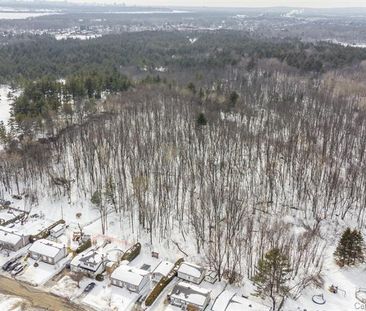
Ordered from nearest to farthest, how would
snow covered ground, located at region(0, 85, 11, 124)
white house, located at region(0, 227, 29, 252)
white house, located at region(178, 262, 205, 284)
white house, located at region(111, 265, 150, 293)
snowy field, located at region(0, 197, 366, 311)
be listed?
1. snowy field, located at region(0, 197, 366, 311)
2. white house, located at region(111, 265, 150, 293)
3. white house, located at region(178, 262, 205, 284)
4. white house, located at region(0, 227, 29, 252)
5. snow covered ground, located at region(0, 85, 11, 124)

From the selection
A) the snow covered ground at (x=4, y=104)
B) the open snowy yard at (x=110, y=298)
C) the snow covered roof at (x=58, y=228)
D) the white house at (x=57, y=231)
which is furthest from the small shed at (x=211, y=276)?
the snow covered ground at (x=4, y=104)

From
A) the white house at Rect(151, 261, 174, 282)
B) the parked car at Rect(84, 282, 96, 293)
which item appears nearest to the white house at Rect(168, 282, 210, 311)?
the white house at Rect(151, 261, 174, 282)

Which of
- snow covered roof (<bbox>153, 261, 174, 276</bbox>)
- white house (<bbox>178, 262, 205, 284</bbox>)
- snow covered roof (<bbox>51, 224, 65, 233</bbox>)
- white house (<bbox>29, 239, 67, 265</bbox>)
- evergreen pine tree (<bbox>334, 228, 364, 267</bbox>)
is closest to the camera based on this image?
white house (<bbox>178, 262, 205, 284</bbox>)

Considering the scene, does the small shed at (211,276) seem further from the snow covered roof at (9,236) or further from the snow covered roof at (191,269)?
the snow covered roof at (9,236)

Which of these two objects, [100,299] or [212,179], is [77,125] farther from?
[100,299]

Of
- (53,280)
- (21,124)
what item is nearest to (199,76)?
(21,124)

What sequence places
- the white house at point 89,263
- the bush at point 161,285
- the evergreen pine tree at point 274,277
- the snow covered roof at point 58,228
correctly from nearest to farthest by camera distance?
the evergreen pine tree at point 274,277 < the bush at point 161,285 < the white house at point 89,263 < the snow covered roof at point 58,228

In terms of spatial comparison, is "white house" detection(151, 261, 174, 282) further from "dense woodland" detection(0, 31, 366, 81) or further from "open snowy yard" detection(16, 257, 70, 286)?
"dense woodland" detection(0, 31, 366, 81)

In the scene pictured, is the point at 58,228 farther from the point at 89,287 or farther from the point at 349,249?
the point at 349,249
